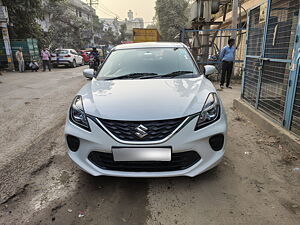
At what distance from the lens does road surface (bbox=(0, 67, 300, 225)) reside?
2111 mm

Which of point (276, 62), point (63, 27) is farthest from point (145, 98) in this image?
point (63, 27)

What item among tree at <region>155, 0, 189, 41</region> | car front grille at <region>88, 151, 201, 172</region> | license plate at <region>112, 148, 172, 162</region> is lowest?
car front grille at <region>88, 151, 201, 172</region>

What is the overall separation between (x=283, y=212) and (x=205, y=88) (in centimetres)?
148

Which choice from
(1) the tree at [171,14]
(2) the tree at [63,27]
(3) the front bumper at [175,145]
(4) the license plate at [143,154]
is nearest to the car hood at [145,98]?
(3) the front bumper at [175,145]

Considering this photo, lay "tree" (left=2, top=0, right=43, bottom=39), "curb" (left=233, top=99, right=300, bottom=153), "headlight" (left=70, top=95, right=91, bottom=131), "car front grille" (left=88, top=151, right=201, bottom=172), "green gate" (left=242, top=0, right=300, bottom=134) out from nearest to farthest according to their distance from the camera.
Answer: "car front grille" (left=88, top=151, right=201, bottom=172) < "headlight" (left=70, top=95, right=91, bottom=131) < "curb" (left=233, top=99, right=300, bottom=153) < "green gate" (left=242, top=0, right=300, bottom=134) < "tree" (left=2, top=0, right=43, bottom=39)

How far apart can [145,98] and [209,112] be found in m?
0.69

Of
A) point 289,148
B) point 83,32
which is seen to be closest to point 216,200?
point 289,148

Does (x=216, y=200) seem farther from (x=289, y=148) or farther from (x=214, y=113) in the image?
(x=289, y=148)

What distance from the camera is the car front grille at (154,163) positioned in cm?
223

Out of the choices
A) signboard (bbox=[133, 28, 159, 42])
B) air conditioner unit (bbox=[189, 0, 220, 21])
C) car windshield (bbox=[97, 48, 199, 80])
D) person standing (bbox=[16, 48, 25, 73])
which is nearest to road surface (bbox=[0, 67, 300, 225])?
car windshield (bbox=[97, 48, 199, 80])

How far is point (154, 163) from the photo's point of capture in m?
2.22

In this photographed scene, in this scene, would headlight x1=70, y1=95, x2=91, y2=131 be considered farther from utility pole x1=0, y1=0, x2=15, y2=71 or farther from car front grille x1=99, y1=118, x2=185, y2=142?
utility pole x1=0, y1=0, x2=15, y2=71

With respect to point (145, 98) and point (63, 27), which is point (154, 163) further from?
point (63, 27)

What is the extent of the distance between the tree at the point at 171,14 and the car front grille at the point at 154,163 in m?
32.9
